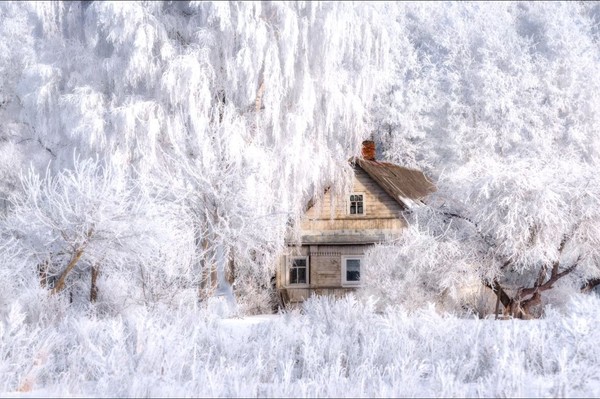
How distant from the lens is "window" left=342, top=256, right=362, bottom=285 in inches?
1059

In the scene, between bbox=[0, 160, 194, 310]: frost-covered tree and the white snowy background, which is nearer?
the white snowy background

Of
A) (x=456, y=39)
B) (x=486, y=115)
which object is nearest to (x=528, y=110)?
(x=486, y=115)

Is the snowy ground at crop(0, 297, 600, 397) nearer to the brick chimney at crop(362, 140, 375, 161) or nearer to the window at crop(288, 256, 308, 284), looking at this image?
the window at crop(288, 256, 308, 284)

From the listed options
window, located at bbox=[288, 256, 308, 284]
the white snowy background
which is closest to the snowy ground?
the white snowy background

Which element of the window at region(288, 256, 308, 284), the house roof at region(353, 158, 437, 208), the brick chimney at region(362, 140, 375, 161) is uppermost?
the brick chimney at region(362, 140, 375, 161)

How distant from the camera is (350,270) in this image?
27.0 m

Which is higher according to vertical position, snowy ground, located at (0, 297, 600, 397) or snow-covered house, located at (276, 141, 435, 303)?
snow-covered house, located at (276, 141, 435, 303)

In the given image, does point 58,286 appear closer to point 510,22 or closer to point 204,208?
point 204,208

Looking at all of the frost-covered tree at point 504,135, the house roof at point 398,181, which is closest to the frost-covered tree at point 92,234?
the frost-covered tree at point 504,135

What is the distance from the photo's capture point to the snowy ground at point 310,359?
26.2 feet

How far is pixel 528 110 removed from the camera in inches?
1213

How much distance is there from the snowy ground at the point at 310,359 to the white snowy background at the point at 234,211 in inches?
2.5

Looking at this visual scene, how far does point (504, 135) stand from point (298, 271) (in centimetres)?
974

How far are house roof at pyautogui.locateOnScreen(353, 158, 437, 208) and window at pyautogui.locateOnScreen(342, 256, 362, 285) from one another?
8.51 ft
